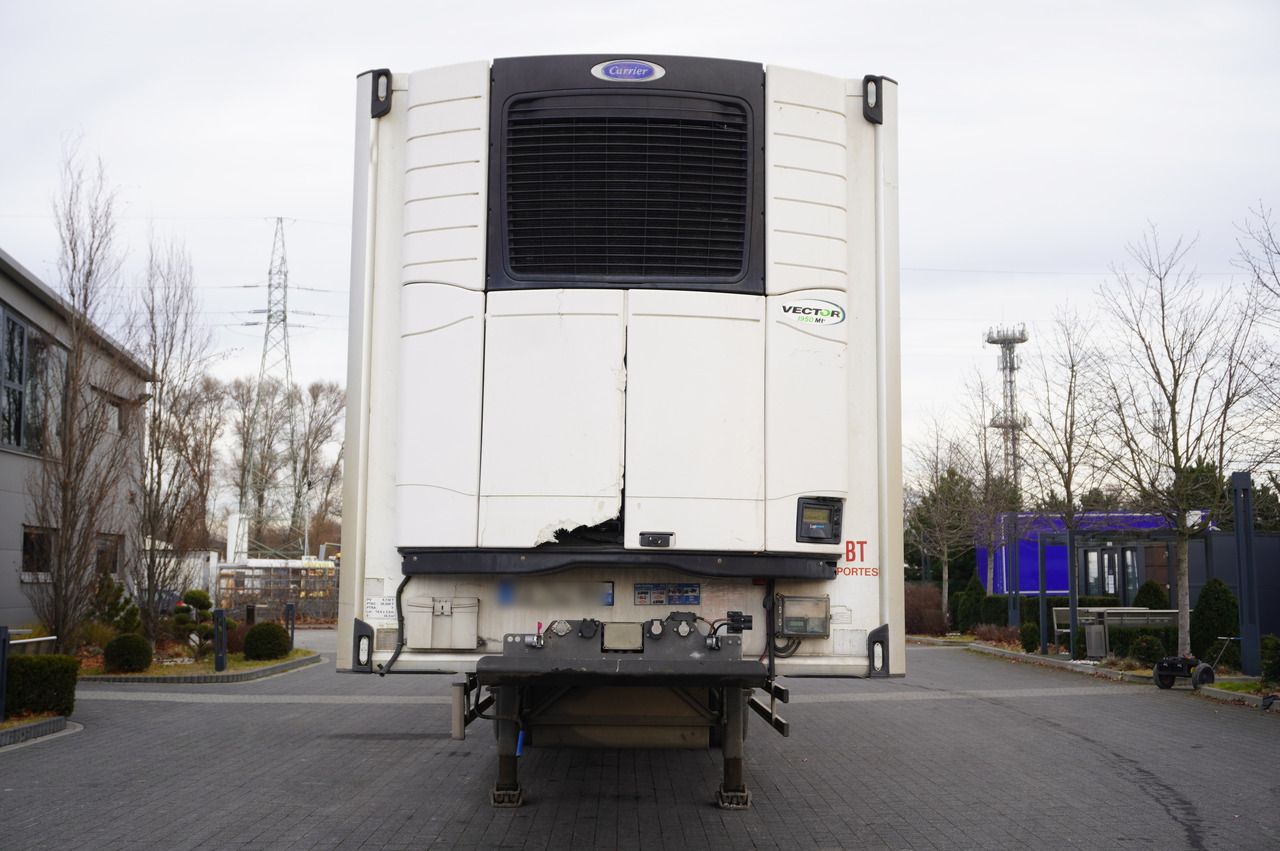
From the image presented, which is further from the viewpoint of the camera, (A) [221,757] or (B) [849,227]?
(A) [221,757]

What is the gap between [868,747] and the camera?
33.7 feet

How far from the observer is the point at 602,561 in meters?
5.83

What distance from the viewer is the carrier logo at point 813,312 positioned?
6.18m

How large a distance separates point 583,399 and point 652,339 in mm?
503

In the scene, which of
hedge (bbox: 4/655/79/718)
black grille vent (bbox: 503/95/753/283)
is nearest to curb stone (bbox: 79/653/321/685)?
hedge (bbox: 4/655/79/718)

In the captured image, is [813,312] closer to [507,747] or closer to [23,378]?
[507,747]

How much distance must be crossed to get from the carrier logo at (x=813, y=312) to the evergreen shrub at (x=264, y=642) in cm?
1455

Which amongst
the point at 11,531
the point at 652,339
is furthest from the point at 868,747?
the point at 11,531

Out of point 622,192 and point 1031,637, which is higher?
point 622,192

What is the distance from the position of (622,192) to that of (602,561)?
6.77 ft

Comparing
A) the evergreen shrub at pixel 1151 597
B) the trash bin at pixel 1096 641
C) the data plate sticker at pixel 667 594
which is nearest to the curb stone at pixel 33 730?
the data plate sticker at pixel 667 594

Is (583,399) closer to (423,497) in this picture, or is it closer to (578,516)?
(578,516)

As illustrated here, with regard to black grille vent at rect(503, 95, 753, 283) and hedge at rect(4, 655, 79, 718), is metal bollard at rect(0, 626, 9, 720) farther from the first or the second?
black grille vent at rect(503, 95, 753, 283)

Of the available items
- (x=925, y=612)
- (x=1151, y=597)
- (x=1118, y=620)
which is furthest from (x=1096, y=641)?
(x=925, y=612)
